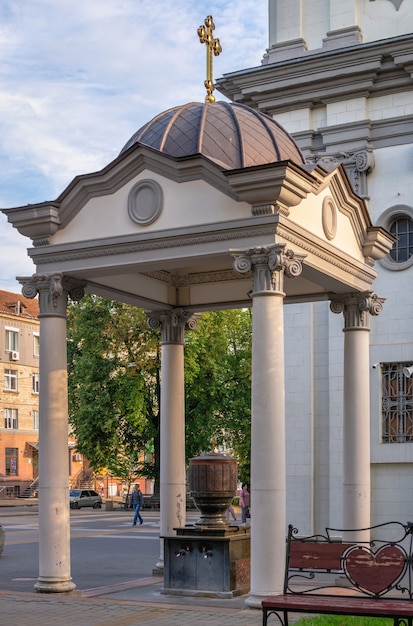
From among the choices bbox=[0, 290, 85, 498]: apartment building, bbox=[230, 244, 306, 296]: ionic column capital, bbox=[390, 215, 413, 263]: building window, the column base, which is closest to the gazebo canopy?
bbox=[230, 244, 306, 296]: ionic column capital

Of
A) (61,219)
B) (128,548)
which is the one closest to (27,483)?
(128,548)

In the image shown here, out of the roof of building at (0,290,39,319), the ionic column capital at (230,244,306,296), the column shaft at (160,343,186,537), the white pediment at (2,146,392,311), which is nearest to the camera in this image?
the ionic column capital at (230,244,306,296)

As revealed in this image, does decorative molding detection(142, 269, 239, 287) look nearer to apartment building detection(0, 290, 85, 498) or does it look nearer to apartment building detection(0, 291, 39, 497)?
apartment building detection(0, 290, 85, 498)

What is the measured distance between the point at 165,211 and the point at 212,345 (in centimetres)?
3478

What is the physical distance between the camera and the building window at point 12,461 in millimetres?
71562

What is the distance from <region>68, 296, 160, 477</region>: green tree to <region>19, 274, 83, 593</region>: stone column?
31050 millimetres

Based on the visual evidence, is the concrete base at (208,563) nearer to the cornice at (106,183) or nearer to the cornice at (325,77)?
the cornice at (106,183)

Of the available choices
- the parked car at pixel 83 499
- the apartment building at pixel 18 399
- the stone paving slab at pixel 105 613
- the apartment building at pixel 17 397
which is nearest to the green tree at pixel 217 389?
the parked car at pixel 83 499

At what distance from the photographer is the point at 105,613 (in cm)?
1248

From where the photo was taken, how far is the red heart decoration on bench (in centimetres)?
1004

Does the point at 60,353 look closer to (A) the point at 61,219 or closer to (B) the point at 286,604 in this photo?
(A) the point at 61,219

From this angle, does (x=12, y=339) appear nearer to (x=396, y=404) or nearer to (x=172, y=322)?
(x=396, y=404)

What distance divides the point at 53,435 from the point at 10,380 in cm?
6074

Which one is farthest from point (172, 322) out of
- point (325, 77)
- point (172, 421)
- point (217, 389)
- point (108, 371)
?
point (217, 389)
